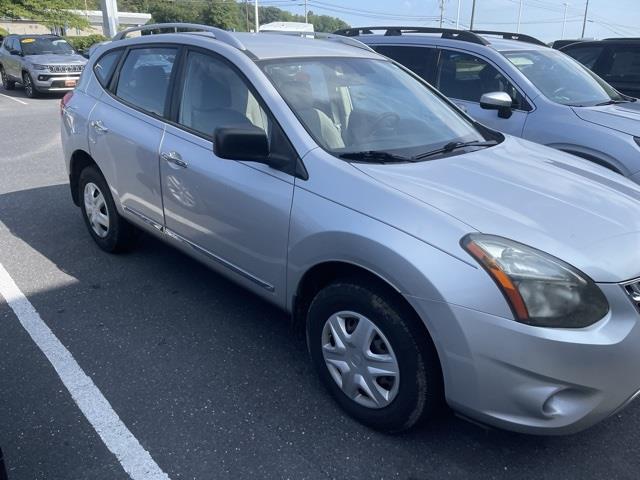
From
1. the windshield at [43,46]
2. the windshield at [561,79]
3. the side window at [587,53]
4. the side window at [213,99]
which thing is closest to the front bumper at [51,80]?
the windshield at [43,46]

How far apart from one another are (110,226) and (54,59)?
12.6 metres

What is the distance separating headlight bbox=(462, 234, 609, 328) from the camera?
2059mm

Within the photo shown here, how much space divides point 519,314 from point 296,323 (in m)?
1.23

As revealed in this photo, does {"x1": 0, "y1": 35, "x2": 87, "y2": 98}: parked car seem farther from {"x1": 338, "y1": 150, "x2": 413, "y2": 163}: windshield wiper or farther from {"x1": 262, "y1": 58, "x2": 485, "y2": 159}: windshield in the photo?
{"x1": 338, "y1": 150, "x2": 413, "y2": 163}: windshield wiper

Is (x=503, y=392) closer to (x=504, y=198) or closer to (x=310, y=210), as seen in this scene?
(x=504, y=198)

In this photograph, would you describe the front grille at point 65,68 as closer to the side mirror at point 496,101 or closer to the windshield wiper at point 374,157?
the side mirror at point 496,101

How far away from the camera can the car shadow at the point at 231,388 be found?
247cm

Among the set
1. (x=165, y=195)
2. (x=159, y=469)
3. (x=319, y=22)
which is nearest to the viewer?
(x=159, y=469)

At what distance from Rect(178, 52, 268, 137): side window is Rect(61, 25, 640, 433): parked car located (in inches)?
0.5

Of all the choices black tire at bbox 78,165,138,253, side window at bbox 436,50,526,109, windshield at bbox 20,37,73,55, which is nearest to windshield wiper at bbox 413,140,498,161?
side window at bbox 436,50,526,109

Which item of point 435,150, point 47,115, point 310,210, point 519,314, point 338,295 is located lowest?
point 47,115

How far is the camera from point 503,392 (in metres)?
2.13

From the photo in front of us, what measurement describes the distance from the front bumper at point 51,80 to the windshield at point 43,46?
111 centimetres

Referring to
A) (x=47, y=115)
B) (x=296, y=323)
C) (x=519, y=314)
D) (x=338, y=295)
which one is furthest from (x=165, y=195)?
(x=47, y=115)
